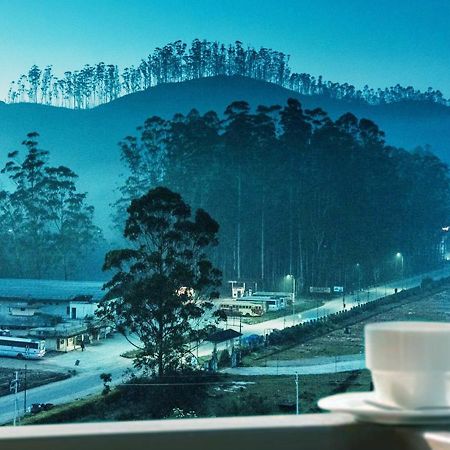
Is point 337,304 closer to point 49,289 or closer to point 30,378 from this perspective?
point 49,289

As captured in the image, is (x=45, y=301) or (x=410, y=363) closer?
(x=410, y=363)

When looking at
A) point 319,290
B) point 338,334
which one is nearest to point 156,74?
point 319,290

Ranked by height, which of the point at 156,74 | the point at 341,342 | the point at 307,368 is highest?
the point at 156,74

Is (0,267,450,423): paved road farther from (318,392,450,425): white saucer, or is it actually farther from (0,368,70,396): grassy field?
(318,392,450,425): white saucer

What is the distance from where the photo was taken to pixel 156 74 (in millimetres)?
4387

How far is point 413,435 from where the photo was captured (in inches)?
21.5

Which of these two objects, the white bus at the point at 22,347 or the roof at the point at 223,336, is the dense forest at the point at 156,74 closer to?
the white bus at the point at 22,347

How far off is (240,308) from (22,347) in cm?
121

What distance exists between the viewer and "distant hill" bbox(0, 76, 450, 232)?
4.22m

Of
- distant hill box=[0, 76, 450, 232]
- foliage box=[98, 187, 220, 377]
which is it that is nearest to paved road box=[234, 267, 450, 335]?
foliage box=[98, 187, 220, 377]

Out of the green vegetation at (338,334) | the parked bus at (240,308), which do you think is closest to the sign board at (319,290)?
the green vegetation at (338,334)

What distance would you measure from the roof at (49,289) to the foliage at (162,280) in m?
0.09

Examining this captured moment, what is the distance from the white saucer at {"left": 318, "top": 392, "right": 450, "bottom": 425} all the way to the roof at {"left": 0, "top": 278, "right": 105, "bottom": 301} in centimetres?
368

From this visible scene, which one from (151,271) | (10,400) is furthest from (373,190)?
(10,400)
